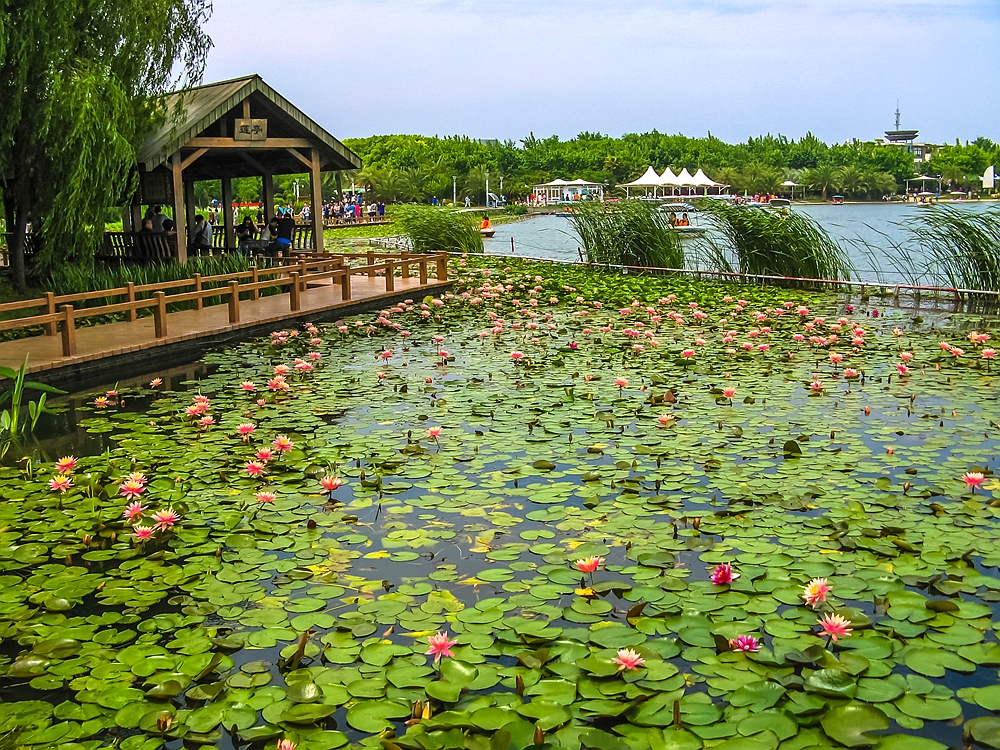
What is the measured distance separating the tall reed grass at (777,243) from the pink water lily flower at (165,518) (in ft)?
37.1

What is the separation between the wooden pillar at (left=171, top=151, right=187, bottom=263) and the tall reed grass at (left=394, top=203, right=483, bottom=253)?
744cm

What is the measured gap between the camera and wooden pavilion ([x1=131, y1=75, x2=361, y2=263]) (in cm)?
1316

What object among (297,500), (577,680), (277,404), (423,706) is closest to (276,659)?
(423,706)

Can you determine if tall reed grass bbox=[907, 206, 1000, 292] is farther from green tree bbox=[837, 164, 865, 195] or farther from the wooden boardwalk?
green tree bbox=[837, 164, 865, 195]

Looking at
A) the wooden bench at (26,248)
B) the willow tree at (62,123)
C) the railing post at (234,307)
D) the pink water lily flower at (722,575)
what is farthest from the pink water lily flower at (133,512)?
the wooden bench at (26,248)

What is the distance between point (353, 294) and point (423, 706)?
10.9 meters

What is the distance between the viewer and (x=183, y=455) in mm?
5445

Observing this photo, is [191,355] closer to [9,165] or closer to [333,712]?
[9,165]

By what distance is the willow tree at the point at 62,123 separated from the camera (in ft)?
32.3

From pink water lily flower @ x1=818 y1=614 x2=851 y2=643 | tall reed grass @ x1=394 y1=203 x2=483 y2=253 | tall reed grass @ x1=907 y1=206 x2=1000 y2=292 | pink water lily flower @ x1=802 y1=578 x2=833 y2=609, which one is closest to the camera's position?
pink water lily flower @ x1=818 y1=614 x2=851 y2=643

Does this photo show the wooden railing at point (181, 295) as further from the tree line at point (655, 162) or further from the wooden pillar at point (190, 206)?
the tree line at point (655, 162)

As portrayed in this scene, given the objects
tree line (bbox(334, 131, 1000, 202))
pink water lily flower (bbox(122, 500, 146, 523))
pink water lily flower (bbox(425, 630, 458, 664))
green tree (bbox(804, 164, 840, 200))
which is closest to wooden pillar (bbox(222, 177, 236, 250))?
pink water lily flower (bbox(122, 500, 146, 523))

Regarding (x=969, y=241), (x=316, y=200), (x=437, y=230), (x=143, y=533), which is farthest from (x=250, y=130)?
(x=143, y=533)

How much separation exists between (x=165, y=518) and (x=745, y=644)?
8.23 ft
